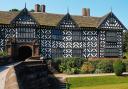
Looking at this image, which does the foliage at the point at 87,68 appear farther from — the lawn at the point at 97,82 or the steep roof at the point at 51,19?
the steep roof at the point at 51,19

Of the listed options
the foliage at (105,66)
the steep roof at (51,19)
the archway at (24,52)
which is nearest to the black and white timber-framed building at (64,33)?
the steep roof at (51,19)

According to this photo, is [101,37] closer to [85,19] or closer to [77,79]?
[85,19]

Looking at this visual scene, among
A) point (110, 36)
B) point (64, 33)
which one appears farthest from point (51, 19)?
point (110, 36)

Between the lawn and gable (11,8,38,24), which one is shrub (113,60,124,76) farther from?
gable (11,8,38,24)

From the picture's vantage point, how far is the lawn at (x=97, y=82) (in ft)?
110

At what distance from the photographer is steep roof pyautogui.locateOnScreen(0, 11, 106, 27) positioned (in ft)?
151

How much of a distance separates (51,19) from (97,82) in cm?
1658

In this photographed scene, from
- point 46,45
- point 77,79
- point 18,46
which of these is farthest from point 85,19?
point 77,79

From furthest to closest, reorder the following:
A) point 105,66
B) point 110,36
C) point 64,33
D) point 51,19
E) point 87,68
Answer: point 110,36, point 51,19, point 64,33, point 105,66, point 87,68

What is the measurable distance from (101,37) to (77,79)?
1519 cm

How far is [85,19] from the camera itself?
5116 centimetres

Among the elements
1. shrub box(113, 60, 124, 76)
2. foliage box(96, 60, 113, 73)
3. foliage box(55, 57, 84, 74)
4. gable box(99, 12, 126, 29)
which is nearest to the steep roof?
gable box(99, 12, 126, 29)

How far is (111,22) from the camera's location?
4953cm

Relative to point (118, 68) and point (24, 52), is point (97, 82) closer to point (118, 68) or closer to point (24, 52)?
point (118, 68)
